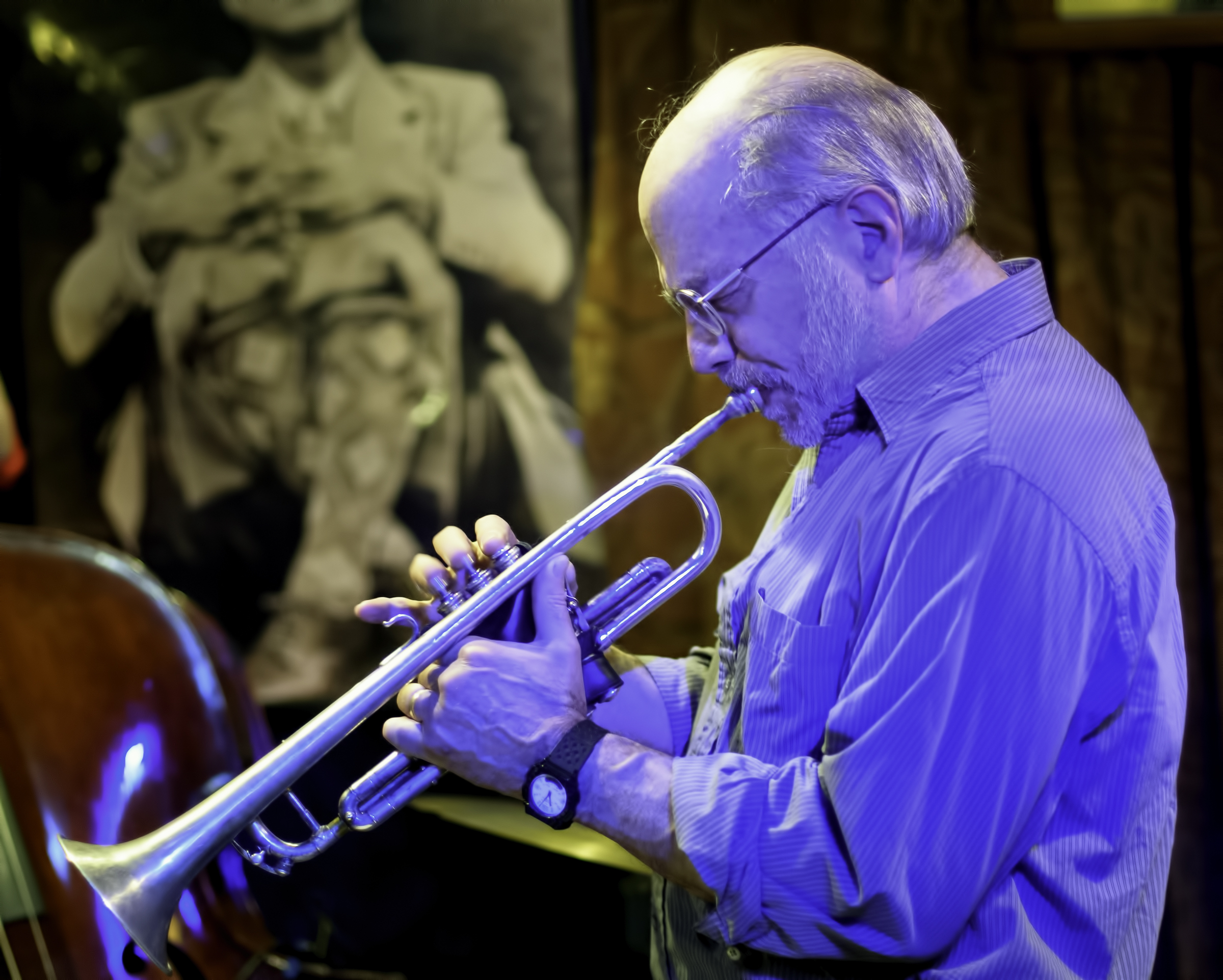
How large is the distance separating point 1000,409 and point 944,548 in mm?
166

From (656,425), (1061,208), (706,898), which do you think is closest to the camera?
(706,898)

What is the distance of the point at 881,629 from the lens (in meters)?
0.90

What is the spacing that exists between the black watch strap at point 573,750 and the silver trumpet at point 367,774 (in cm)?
19

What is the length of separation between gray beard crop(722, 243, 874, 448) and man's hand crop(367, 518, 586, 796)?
1.17ft

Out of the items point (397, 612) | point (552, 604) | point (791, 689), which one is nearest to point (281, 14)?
point (397, 612)

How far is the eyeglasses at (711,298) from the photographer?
110 centimetres

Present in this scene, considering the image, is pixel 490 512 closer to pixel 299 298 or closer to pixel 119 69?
pixel 299 298

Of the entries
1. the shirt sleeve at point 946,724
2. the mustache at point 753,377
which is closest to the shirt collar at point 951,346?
the mustache at point 753,377

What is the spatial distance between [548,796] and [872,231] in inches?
27.7

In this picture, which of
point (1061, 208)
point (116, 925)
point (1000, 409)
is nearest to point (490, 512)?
point (116, 925)

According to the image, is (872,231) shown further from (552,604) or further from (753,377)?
(552,604)

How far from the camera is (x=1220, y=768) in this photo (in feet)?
7.23

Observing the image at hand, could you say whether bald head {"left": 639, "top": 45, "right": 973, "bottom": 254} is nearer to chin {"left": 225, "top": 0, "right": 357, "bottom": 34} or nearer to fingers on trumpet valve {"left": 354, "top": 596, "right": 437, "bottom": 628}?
fingers on trumpet valve {"left": 354, "top": 596, "right": 437, "bottom": 628}

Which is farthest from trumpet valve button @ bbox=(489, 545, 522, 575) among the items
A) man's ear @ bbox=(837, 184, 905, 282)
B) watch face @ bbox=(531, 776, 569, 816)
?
man's ear @ bbox=(837, 184, 905, 282)
